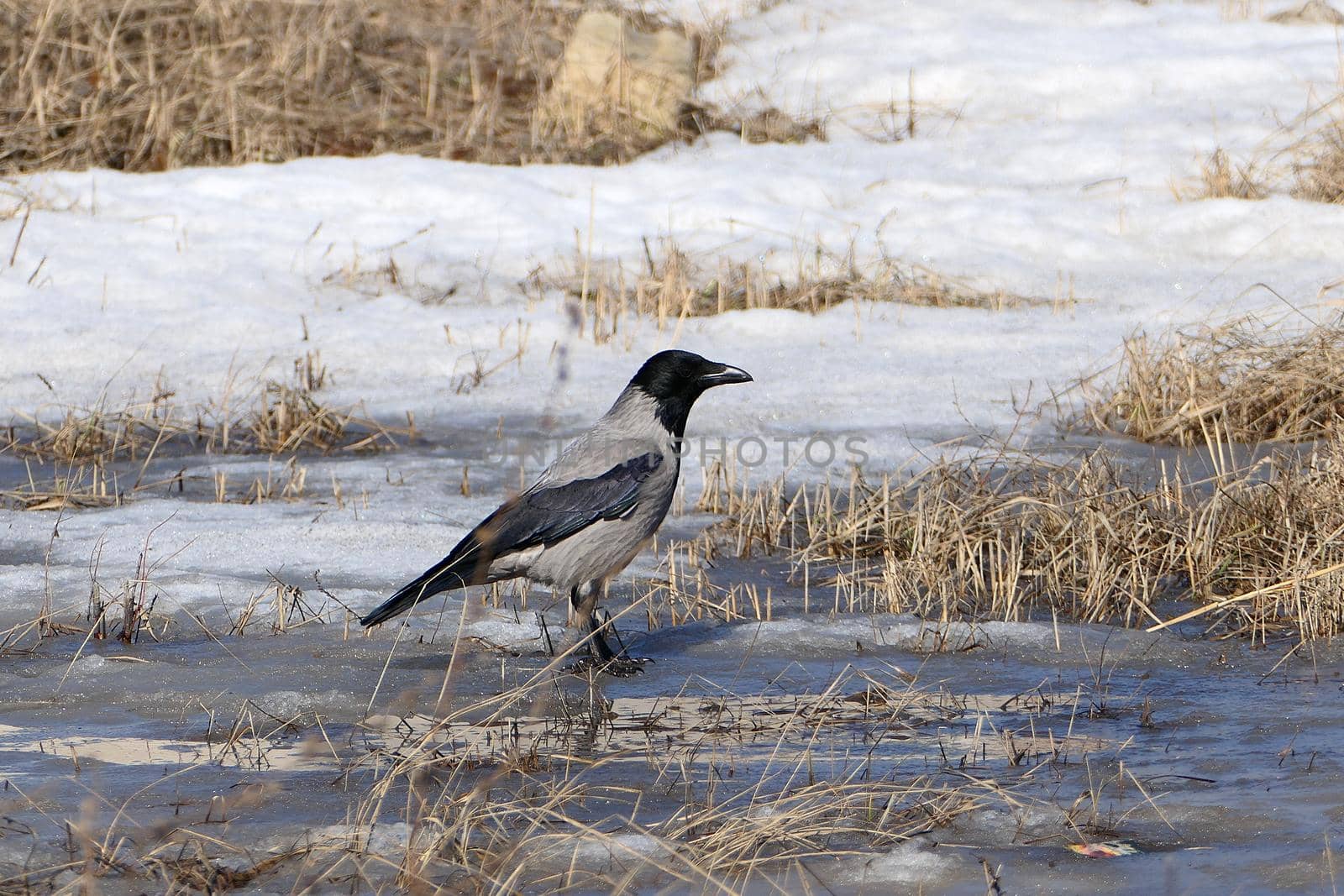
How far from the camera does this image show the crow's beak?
17.4 feet

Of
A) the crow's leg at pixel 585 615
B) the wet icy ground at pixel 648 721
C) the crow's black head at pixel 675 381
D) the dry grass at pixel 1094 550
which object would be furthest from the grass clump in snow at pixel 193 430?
the dry grass at pixel 1094 550

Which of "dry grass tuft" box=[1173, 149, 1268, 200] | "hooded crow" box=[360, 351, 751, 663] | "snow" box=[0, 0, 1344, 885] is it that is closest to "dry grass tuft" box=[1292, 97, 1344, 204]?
"snow" box=[0, 0, 1344, 885]

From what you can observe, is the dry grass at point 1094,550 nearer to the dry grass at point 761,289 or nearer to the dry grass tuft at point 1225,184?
the dry grass at point 761,289

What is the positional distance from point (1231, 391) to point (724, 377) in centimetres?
274

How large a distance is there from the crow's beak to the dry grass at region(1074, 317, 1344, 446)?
2362 mm

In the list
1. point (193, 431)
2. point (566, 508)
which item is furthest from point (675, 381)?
point (193, 431)

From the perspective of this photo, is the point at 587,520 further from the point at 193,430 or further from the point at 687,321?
the point at 687,321

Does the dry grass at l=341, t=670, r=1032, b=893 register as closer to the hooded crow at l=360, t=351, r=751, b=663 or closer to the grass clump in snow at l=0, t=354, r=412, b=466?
the hooded crow at l=360, t=351, r=751, b=663

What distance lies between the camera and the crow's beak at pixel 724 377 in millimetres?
5289

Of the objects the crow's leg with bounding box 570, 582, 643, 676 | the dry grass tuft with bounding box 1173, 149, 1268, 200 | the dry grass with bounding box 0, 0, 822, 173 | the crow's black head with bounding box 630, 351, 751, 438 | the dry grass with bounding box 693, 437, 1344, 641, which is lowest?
the crow's leg with bounding box 570, 582, 643, 676

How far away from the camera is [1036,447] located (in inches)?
269

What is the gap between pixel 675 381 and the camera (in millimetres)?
5242

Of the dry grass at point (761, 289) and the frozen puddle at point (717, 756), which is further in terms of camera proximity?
the dry grass at point (761, 289)

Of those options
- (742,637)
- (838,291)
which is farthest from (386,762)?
(838,291)
